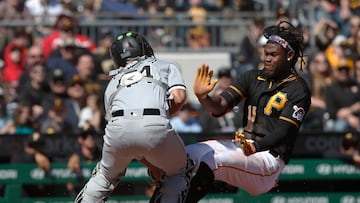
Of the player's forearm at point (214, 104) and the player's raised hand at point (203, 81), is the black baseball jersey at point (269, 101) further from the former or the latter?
the player's raised hand at point (203, 81)

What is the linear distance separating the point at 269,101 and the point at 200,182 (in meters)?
1.02

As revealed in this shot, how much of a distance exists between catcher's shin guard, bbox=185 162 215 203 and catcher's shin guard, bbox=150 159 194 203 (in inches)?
3.1

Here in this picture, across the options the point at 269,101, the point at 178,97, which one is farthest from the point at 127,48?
the point at 269,101

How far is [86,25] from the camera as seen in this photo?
15539 mm

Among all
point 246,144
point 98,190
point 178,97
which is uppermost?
point 178,97

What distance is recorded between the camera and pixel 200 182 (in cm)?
784

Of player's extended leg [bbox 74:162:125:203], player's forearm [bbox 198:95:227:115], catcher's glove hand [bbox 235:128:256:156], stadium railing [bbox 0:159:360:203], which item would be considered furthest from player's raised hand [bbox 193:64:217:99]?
stadium railing [bbox 0:159:360:203]

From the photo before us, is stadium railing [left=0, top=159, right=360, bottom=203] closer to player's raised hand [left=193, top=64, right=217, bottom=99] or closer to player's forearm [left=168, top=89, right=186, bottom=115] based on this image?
player's raised hand [left=193, top=64, right=217, bottom=99]

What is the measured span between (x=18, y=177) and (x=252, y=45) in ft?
16.3

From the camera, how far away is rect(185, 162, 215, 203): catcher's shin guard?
25.7 feet

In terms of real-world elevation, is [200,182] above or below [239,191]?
above

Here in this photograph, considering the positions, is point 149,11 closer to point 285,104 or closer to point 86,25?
point 86,25

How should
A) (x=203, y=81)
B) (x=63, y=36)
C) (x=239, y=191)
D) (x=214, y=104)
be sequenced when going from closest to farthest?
(x=203, y=81), (x=214, y=104), (x=239, y=191), (x=63, y=36)

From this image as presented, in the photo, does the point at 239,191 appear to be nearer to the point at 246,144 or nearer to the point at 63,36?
the point at 246,144
